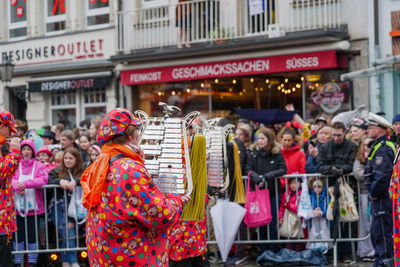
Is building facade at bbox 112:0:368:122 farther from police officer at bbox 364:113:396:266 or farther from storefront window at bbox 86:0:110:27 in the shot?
police officer at bbox 364:113:396:266

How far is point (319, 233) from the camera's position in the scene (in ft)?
30.6

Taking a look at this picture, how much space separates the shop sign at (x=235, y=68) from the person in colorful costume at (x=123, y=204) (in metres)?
11.1

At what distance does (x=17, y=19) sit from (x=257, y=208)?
51.5ft

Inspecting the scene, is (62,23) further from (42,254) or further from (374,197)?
(374,197)

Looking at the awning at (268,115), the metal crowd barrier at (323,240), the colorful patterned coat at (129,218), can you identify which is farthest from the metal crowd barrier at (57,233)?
the colorful patterned coat at (129,218)

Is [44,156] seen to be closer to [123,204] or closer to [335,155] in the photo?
[335,155]

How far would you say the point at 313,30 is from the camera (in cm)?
1538

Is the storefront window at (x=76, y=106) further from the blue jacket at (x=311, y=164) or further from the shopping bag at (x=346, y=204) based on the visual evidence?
the shopping bag at (x=346, y=204)

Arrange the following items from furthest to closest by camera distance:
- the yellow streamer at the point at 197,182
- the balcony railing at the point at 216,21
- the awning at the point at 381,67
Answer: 1. the balcony railing at the point at 216,21
2. the awning at the point at 381,67
3. the yellow streamer at the point at 197,182

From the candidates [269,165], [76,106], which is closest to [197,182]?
[269,165]

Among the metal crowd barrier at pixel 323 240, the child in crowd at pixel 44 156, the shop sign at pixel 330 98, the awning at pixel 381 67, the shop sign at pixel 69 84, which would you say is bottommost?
the metal crowd barrier at pixel 323 240

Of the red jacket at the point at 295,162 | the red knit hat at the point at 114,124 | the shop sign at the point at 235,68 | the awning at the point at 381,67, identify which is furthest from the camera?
the shop sign at the point at 235,68

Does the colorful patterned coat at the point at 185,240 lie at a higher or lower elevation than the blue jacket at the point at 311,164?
lower

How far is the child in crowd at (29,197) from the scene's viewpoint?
29.8ft
